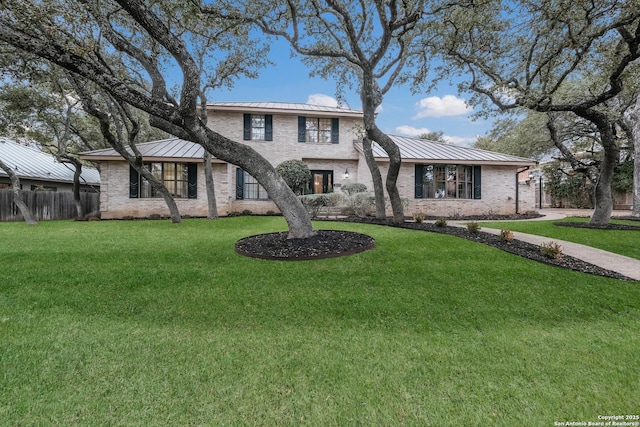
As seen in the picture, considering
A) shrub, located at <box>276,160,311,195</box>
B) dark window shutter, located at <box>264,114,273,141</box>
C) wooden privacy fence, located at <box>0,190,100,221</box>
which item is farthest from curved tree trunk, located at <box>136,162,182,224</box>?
wooden privacy fence, located at <box>0,190,100,221</box>

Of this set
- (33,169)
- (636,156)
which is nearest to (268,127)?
(33,169)

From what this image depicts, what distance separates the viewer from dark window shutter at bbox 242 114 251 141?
14.0 m

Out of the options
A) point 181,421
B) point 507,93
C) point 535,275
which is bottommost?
point 181,421

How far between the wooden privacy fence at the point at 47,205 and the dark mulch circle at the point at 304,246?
44.4 ft

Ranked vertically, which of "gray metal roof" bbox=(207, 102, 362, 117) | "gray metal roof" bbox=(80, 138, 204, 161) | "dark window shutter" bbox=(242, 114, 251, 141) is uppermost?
"gray metal roof" bbox=(207, 102, 362, 117)

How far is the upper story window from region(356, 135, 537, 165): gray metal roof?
1373mm

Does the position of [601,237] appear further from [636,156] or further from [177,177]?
[177,177]

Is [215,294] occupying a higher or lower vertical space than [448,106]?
lower

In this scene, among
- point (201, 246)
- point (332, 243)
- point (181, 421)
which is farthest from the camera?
point (201, 246)

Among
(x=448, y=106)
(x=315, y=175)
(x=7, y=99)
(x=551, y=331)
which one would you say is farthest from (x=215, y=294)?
(x=448, y=106)

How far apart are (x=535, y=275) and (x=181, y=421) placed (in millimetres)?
4851

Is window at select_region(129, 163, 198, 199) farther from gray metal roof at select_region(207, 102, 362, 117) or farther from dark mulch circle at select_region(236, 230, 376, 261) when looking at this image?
dark mulch circle at select_region(236, 230, 376, 261)

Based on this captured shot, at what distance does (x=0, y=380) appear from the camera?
2023mm

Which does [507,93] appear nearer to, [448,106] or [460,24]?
[460,24]
